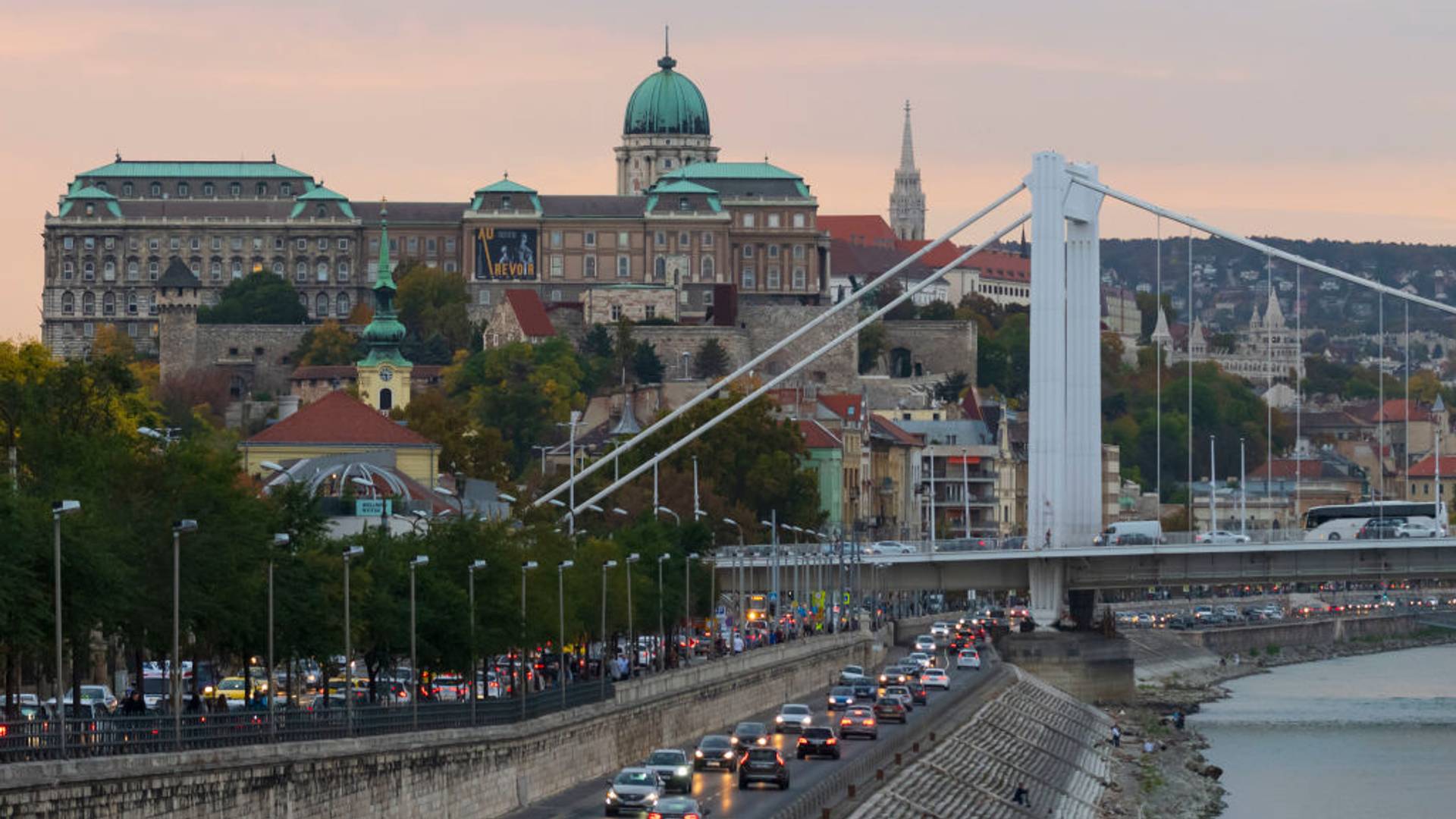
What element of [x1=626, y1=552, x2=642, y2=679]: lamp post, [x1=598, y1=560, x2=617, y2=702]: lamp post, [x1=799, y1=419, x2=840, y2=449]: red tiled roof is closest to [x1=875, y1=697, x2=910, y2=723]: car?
[x1=626, y1=552, x2=642, y2=679]: lamp post

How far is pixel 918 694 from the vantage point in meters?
83.9

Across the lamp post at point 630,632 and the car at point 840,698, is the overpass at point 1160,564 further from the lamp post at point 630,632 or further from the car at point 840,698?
the car at point 840,698

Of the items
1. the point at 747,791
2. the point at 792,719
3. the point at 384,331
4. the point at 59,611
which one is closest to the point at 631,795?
the point at 747,791

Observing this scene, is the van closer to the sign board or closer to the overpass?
the overpass

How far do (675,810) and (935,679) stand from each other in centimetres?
4098

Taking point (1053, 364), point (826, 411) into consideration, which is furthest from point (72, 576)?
point (826, 411)

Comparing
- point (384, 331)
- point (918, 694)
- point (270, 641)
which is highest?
point (384, 331)

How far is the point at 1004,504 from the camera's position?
185500 mm

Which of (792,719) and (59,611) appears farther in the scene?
(792,719)

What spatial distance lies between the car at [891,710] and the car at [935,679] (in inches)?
395

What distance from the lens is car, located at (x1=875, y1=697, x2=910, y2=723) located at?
76062 mm

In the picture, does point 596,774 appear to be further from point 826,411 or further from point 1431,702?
point 826,411

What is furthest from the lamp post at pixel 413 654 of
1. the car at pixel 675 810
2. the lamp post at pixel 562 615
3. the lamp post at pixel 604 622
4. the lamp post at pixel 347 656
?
the lamp post at pixel 604 622

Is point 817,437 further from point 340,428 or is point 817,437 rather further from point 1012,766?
point 1012,766
